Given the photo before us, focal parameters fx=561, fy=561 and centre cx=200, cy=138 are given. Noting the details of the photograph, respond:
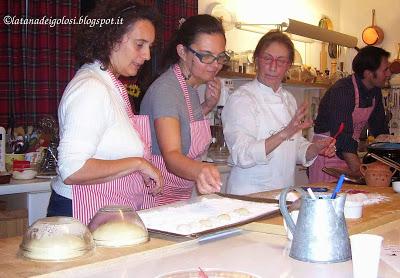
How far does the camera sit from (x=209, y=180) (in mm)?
1742

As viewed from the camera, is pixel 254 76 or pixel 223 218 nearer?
pixel 223 218

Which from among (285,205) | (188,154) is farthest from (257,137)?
(285,205)

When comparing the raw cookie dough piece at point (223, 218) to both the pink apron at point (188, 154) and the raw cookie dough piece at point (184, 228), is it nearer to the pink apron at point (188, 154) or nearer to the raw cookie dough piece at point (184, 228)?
the raw cookie dough piece at point (184, 228)

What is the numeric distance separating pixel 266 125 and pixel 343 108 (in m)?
0.99

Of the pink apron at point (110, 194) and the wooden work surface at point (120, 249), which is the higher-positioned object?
the pink apron at point (110, 194)

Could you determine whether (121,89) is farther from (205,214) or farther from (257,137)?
(257,137)

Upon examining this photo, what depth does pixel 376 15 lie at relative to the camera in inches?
229

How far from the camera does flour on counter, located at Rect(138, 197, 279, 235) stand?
1484 millimetres

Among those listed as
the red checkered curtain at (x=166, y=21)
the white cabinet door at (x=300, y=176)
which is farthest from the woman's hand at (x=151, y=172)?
the white cabinet door at (x=300, y=176)

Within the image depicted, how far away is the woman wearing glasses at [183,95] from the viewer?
2078 mm

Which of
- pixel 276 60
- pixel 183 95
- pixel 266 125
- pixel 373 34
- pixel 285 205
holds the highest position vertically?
pixel 373 34

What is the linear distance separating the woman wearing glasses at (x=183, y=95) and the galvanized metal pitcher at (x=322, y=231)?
828 millimetres

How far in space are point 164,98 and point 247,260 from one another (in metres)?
0.94

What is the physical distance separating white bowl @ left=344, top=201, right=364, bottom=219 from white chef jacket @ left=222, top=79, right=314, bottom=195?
33.3 inches
